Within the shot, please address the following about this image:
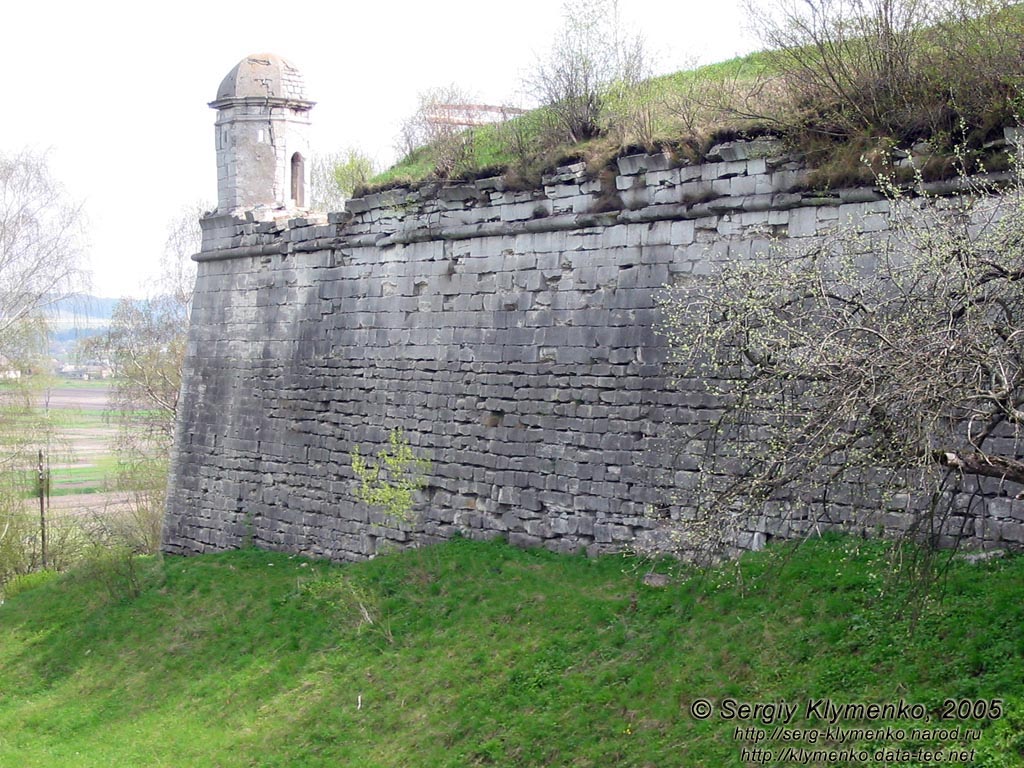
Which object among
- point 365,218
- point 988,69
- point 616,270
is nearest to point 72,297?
point 365,218

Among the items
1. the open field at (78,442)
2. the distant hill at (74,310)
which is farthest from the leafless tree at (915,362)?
the open field at (78,442)

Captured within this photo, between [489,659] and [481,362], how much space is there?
11.5 feet

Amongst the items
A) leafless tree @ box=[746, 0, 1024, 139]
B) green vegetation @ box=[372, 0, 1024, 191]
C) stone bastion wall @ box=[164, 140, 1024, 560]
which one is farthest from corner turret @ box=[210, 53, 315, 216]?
leafless tree @ box=[746, 0, 1024, 139]

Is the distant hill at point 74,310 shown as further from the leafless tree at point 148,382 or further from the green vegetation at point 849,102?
the green vegetation at point 849,102

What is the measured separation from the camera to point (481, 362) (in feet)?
39.4

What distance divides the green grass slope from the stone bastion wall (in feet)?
1.81

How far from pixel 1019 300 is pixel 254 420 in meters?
10.3

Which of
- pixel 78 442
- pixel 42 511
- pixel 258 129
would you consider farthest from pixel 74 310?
pixel 78 442

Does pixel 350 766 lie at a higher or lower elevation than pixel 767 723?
lower

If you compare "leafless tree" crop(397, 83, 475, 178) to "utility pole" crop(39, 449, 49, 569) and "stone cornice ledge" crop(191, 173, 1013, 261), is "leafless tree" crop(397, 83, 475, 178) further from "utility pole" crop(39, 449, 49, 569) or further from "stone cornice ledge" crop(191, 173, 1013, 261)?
"utility pole" crop(39, 449, 49, 569)

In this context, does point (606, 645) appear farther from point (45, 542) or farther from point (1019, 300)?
point (45, 542)

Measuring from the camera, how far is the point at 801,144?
9.49 meters

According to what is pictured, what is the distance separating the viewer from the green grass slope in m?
7.16

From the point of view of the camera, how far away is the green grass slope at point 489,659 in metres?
7.16
